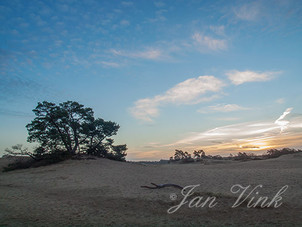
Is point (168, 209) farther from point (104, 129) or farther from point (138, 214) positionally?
point (104, 129)

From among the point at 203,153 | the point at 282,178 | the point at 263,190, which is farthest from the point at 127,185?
the point at 203,153

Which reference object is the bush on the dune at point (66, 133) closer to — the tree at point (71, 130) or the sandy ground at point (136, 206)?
the tree at point (71, 130)

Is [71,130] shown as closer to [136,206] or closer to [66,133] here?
[66,133]

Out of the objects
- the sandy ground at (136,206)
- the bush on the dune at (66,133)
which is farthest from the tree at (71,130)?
the sandy ground at (136,206)

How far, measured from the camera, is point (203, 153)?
48.4 m

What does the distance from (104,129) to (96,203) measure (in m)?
20.6

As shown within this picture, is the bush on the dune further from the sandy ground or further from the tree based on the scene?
the sandy ground

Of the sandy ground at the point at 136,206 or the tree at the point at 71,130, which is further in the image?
the tree at the point at 71,130

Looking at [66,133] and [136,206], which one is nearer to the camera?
[136,206]

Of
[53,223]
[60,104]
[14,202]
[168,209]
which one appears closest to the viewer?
[53,223]

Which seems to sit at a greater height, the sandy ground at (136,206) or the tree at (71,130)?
the tree at (71,130)

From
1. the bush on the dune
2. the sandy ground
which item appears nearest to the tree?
the bush on the dune

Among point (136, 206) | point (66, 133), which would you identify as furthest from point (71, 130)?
point (136, 206)

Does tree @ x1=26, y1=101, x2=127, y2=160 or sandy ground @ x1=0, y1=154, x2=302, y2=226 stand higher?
tree @ x1=26, y1=101, x2=127, y2=160
